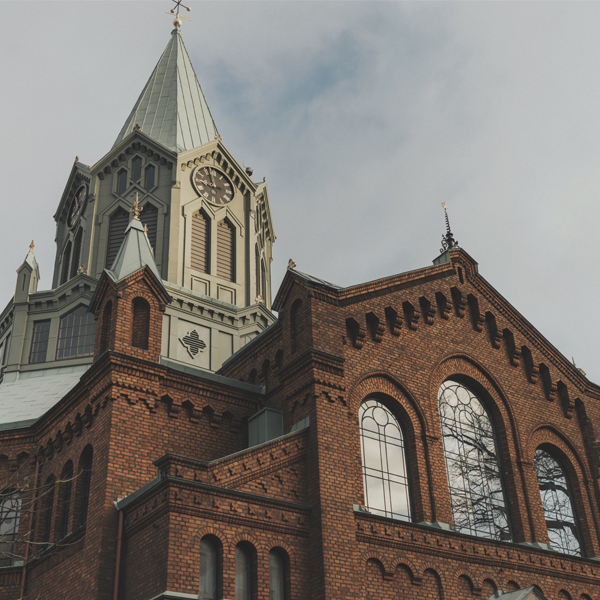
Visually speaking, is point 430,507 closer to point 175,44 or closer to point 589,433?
point 589,433

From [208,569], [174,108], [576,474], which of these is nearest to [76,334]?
[174,108]

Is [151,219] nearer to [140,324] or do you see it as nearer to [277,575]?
[140,324]

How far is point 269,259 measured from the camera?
40.4 m

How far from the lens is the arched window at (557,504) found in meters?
22.9

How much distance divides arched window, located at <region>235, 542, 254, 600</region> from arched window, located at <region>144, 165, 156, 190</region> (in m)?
22.9

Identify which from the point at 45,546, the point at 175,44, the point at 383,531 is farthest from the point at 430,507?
the point at 175,44

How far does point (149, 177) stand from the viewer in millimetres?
37188

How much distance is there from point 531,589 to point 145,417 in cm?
1034

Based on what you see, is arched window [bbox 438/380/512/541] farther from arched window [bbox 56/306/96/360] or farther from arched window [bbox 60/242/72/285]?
arched window [bbox 60/242/72/285]

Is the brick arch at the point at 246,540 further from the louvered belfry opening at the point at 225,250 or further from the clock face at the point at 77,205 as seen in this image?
the clock face at the point at 77,205

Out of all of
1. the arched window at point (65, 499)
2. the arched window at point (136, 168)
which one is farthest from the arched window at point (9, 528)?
the arched window at point (136, 168)

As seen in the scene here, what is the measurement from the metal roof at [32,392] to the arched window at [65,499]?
318cm

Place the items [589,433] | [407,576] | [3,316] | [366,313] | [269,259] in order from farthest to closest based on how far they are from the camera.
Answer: [269,259] → [3,316] → [589,433] → [366,313] → [407,576]

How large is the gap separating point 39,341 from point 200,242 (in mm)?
8117
